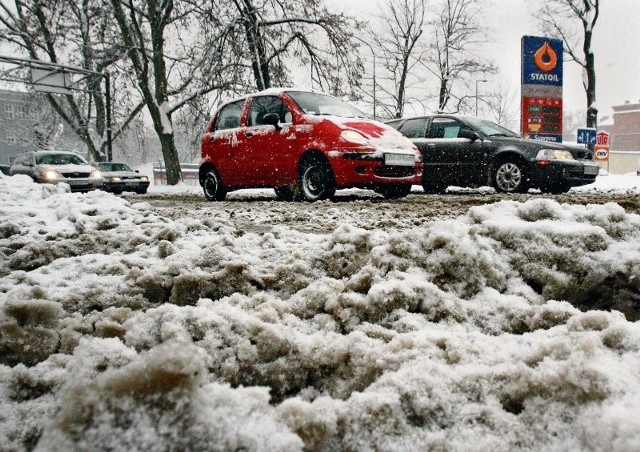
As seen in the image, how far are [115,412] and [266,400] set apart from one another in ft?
0.85

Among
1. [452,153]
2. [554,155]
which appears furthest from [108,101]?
[554,155]

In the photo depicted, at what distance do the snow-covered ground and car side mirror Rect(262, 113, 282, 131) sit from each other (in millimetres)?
4644

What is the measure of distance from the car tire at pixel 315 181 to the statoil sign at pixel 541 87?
29.5 ft

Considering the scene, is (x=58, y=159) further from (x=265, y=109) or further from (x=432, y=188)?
(x=432, y=188)

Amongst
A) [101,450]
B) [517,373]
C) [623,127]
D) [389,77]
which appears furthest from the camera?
[623,127]

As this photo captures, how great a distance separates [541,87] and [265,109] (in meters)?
9.51

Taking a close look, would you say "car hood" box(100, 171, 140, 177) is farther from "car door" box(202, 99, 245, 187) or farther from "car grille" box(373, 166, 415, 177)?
"car grille" box(373, 166, 415, 177)

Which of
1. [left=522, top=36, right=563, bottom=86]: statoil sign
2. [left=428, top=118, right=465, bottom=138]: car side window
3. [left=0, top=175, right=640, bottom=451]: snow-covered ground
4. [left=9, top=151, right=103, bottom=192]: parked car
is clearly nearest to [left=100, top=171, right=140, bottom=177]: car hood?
[left=9, top=151, right=103, bottom=192]: parked car

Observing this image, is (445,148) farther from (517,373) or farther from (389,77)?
(389,77)

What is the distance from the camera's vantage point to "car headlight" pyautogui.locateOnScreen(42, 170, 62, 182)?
12977 mm

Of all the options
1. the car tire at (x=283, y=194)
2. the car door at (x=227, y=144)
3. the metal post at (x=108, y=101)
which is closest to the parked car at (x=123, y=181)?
the metal post at (x=108, y=101)

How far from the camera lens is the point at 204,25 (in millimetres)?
14625

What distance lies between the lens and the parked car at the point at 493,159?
8.17 metres

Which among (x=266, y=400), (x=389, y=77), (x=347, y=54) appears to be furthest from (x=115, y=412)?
(x=389, y=77)
